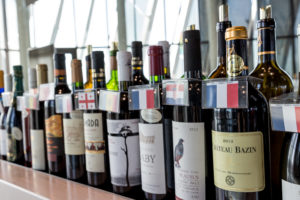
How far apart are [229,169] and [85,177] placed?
498 mm

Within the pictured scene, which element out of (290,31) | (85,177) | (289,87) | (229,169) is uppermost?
(290,31)

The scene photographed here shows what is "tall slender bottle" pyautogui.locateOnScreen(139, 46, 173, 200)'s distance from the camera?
654mm

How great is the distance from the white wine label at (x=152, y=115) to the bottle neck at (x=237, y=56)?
0.62ft

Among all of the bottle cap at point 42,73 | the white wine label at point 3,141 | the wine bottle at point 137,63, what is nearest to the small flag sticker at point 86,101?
the wine bottle at point 137,63

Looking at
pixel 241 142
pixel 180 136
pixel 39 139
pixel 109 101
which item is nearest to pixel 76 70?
pixel 109 101

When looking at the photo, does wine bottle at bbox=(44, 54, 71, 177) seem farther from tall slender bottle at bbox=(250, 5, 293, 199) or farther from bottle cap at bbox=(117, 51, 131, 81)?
tall slender bottle at bbox=(250, 5, 293, 199)

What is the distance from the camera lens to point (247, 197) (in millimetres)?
510

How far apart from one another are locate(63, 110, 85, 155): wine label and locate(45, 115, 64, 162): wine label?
3.0 inches

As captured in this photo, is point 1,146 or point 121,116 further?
point 1,146

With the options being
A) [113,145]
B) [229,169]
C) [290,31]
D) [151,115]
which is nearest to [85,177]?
[113,145]

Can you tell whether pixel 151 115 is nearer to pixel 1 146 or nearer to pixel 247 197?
pixel 247 197

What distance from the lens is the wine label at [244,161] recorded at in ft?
1.66

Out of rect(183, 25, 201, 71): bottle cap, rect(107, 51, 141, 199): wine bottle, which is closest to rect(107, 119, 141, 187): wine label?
rect(107, 51, 141, 199): wine bottle

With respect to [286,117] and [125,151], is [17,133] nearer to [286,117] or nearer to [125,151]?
[125,151]
